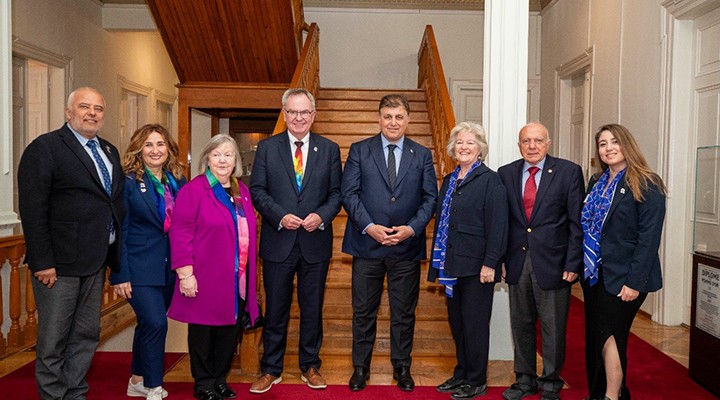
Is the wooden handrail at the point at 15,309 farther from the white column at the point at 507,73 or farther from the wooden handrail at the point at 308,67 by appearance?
the white column at the point at 507,73

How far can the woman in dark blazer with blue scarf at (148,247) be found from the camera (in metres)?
3.27

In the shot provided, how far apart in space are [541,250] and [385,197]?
93 cm

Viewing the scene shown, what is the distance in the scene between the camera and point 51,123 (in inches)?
314

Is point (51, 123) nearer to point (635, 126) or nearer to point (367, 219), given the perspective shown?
point (367, 219)

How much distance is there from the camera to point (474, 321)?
3482 mm

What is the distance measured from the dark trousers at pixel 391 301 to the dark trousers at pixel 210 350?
2.29 ft

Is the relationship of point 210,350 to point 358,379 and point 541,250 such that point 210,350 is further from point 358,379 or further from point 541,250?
point 541,250

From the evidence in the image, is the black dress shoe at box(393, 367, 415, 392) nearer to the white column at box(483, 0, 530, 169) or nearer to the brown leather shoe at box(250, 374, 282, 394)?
the brown leather shoe at box(250, 374, 282, 394)

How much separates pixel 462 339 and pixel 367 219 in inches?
35.7

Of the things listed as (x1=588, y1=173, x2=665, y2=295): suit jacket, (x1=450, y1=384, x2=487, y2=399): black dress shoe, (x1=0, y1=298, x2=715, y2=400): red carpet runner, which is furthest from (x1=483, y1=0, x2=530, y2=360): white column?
(x1=588, y1=173, x2=665, y2=295): suit jacket

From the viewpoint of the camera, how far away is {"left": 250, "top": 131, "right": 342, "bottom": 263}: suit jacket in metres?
3.52

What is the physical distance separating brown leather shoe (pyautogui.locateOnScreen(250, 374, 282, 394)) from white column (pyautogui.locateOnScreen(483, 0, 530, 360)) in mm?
1580

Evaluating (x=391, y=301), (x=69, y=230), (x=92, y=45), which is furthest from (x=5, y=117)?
(x=92, y=45)

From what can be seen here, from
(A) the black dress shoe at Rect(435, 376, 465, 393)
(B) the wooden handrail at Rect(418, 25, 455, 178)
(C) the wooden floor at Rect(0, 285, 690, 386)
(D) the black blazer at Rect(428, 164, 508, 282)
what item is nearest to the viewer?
(D) the black blazer at Rect(428, 164, 508, 282)
